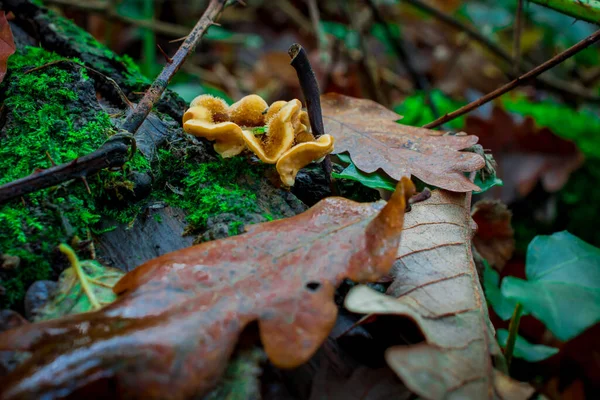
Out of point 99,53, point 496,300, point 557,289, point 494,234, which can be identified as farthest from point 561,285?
point 99,53

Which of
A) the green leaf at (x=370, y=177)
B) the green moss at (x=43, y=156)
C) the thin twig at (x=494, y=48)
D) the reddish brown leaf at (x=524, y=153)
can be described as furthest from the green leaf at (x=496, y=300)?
the thin twig at (x=494, y=48)

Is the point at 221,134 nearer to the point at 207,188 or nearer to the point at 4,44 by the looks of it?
the point at 207,188

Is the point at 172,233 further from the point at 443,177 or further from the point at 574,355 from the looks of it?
the point at 574,355

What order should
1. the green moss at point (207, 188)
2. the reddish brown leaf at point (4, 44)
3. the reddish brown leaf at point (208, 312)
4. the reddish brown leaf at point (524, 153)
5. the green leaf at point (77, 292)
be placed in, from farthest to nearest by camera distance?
1. the reddish brown leaf at point (524, 153)
2. the reddish brown leaf at point (4, 44)
3. the green moss at point (207, 188)
4. the green leaf at point (77, 292)
5. the reddish brown leaf at point (208, 312)

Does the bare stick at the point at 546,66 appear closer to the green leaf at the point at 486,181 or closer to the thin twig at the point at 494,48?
the green leaf at the point at 486,181

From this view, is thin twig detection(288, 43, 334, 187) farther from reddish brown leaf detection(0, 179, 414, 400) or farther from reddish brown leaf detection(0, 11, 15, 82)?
reddish brown leaf detection(0, 11, 15, 82)

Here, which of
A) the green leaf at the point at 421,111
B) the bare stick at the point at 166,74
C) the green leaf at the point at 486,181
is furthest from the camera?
the green leaf at the point at 421,111
